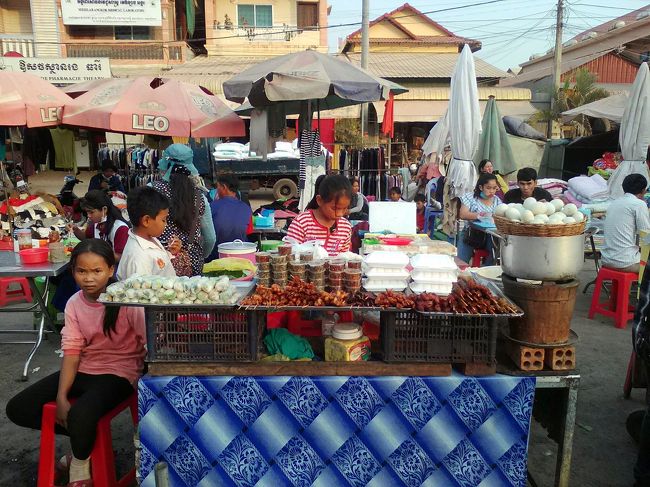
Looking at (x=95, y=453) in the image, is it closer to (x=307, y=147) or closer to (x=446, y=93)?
(x=307, y=147)

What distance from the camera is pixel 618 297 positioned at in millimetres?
5629

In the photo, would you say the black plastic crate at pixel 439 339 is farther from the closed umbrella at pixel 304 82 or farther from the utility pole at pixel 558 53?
the utility pole at pixel 558 53

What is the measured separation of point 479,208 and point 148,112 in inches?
170

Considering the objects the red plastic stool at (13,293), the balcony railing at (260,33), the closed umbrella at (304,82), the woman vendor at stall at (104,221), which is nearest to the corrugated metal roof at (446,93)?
the balcony railing at (260,33)

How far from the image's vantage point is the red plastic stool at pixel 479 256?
6727mm

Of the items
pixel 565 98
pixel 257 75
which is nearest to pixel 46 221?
pixel 257 75

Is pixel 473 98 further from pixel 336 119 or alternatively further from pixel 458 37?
pixel 458 37

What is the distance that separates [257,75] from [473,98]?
2.91 m

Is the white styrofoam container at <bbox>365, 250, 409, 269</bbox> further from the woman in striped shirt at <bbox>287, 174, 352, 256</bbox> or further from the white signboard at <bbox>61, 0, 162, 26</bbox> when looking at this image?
the white signboard at <bbox>61, 0, 162, 26</bbox>

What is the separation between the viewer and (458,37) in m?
25.0

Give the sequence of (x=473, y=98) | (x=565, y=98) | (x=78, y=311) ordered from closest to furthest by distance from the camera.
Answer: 1. (x=78, y=311)
2. (x=473, y=98)
3. (x=565, y=98)

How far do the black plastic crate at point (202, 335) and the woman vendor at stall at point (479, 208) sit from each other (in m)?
4.59

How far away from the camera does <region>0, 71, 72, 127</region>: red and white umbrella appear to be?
6078 mm

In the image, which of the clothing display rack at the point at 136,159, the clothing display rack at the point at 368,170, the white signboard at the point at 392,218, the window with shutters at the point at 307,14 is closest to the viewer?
the white signboard at the point at 392,218
